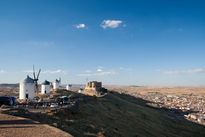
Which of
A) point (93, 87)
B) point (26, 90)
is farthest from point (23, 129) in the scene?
point (93, 87)

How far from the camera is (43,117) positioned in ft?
58.5

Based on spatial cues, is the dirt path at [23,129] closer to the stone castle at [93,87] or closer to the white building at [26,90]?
the white building at [26,90]

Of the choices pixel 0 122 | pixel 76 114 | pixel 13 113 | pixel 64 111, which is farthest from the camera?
pixel 76 114

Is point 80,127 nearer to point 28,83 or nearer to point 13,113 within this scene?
point 13,113

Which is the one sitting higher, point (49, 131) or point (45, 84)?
point (45, 84)

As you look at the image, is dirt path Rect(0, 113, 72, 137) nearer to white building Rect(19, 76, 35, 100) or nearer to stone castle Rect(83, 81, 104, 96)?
white building Rect(19, 76, 35, 100)

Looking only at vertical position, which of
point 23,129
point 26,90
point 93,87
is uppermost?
point 26,90

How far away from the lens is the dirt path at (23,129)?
494 inches

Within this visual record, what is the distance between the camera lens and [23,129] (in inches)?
528

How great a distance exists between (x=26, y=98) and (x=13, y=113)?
22457 mm

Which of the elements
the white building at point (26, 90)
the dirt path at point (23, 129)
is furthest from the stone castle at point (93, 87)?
the dirt path at point (23, 129)

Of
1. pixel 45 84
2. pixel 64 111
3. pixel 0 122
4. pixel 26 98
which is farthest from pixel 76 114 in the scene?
pixel 45 84

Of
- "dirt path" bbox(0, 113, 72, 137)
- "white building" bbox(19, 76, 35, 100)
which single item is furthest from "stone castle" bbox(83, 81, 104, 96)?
"dirt path" bbox(0, 113, 72, 137)

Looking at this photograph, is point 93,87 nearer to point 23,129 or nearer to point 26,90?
point 26,90
